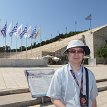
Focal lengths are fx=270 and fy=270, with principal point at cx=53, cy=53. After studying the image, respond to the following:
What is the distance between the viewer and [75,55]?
9.82 feet

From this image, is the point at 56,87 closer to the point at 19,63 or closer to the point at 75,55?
the point at 75,55

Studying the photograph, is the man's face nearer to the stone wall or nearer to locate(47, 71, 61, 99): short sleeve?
locate(47, 71, 61, 99): short sleeve

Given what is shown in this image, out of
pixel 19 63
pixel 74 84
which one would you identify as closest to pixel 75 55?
pixel 74 84

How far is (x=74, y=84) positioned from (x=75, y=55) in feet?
1.14

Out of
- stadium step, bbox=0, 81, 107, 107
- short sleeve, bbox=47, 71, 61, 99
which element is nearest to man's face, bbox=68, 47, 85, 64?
short sleeve, bbox=47, 71, 61, 99

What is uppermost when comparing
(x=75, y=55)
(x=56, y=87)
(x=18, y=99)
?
(x=75, y=55)

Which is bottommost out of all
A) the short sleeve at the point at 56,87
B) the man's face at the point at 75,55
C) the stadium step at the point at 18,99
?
the stadium step at the point at 18,99

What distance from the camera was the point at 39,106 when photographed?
8.06 metres

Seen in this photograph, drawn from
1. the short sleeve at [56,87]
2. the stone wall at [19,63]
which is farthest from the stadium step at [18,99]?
the stone wall at [19,63]

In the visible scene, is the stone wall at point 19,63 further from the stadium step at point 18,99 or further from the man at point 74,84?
the man at point 74,84

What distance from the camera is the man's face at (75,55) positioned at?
9.77ft

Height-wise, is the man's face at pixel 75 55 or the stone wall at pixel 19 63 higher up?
the man's face at pixel 75 55

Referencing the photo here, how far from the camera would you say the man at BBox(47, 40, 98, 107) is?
9.20 ft

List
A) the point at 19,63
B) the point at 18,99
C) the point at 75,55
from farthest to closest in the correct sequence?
the point at 19,63, the point at 18,99, the point at 75,55
